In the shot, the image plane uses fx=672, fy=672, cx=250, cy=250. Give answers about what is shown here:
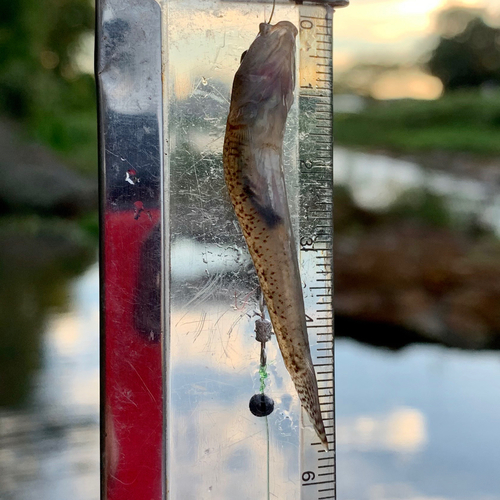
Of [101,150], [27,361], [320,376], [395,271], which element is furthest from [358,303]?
[101,150]

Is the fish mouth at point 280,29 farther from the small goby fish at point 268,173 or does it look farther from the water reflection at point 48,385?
the water reflection at point 48,385

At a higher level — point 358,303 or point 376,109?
point 376,109

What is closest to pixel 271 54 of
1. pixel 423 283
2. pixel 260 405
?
pixel 260 405

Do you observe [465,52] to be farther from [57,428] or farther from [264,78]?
[264,78]

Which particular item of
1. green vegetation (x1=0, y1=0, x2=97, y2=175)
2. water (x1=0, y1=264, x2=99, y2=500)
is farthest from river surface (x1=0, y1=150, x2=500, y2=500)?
green vegetation (x1=0, y1=0, x2=97, y2=175)

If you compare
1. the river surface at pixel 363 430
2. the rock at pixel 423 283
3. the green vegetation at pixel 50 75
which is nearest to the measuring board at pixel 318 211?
the river surface at pixel 363 430

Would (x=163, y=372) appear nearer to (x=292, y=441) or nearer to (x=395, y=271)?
Result: (x=292, y=441)
